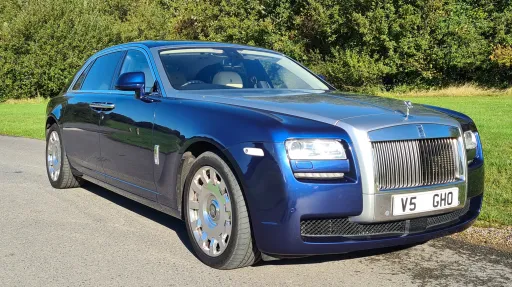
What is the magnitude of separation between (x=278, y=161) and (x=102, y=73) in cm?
337

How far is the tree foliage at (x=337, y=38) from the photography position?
125 ft

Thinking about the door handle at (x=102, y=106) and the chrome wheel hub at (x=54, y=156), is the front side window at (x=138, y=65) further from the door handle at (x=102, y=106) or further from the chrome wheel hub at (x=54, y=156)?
the chrome wheel hub at (x=54, y=156)

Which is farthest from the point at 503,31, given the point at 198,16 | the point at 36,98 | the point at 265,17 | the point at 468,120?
the point at 468,120

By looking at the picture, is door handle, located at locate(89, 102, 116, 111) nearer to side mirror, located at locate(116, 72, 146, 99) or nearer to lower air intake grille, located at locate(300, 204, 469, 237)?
side mirror, located at locate(116, 72, 146, 99)

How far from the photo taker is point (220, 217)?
403 cm

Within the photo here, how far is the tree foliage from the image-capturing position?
38.0m

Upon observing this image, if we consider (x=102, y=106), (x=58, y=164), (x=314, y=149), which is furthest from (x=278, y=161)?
(x=58, y=164)

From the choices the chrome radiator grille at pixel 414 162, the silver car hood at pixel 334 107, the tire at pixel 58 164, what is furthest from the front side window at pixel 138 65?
the chrome radiator grille at pixel 414 162

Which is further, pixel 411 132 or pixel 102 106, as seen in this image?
pixel 102 106

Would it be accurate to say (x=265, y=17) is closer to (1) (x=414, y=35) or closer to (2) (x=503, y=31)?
(1) (x=414, y=35)

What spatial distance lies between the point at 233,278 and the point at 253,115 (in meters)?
1.08

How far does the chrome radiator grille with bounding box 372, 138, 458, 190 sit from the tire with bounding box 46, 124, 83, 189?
4.26 metres

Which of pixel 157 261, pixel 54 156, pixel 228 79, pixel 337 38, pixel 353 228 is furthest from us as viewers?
pixel 337 38

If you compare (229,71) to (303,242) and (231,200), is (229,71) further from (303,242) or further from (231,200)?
(303,242)
